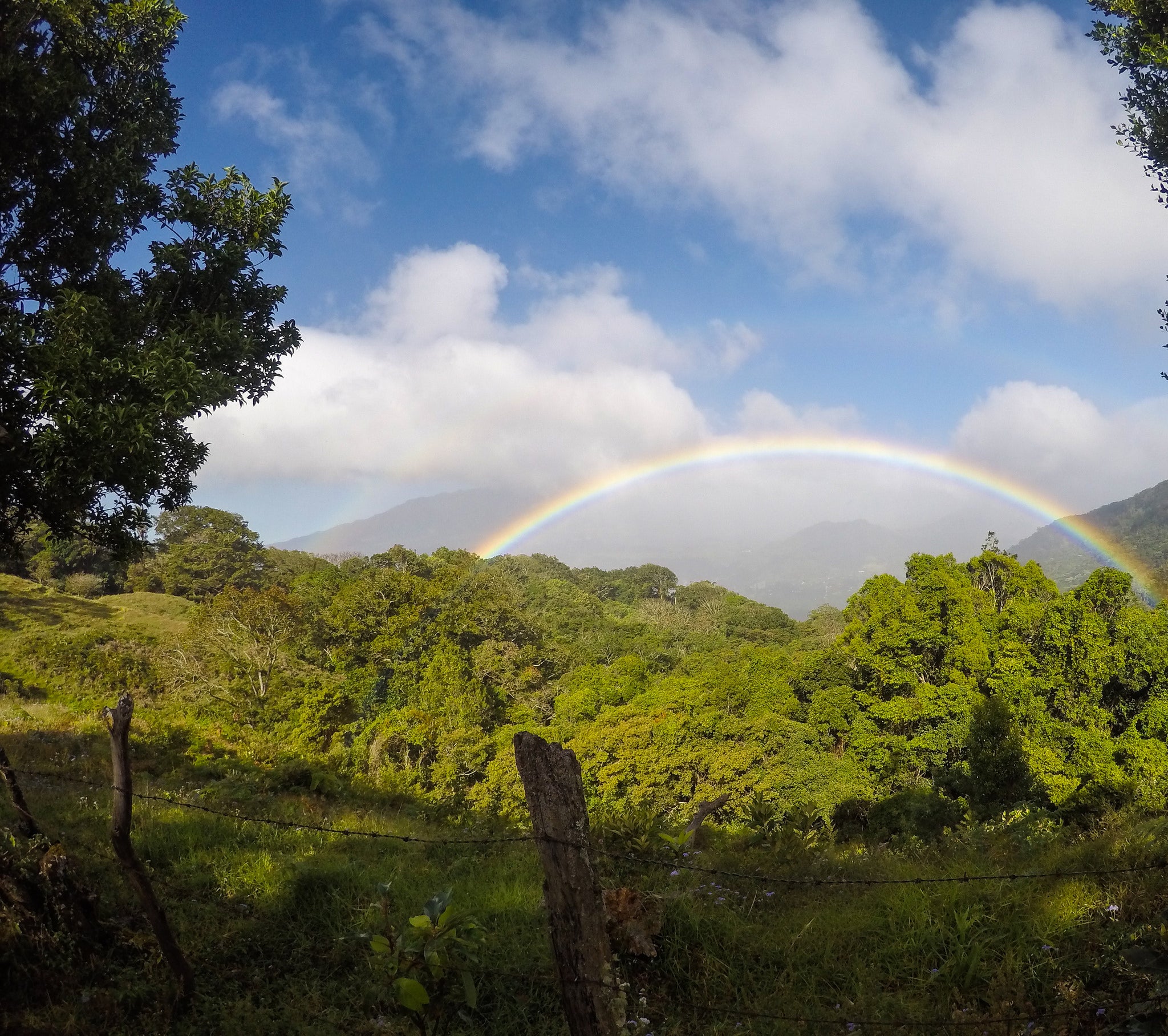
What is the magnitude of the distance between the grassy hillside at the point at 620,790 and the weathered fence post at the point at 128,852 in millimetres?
241

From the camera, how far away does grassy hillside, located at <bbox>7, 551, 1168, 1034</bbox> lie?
14.7 ft

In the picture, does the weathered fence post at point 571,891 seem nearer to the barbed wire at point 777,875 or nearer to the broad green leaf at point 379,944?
the barbed wire at point 777,875

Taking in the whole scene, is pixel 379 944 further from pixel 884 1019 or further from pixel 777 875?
pixel 777 875

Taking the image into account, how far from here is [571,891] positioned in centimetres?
352

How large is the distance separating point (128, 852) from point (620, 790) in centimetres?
1814

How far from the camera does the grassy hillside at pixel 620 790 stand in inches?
176

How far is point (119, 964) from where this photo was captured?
15.2ft

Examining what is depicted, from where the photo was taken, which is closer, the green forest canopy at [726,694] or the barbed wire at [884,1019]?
the barbed wire at [884,1019]

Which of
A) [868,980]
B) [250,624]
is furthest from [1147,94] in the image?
[250,624]

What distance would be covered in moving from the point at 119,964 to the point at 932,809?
1702cm

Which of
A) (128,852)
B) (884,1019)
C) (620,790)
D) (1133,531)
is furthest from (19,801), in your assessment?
(1133,531)

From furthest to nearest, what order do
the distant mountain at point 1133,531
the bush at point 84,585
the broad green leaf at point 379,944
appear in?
the distant mountain at point 1133,531 < the bush at point 84,585 < the broad green leaf at point 379,944

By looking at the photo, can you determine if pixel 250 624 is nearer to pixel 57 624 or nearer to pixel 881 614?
pixel 57 624

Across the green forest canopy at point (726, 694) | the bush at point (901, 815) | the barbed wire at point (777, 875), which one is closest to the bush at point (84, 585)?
the green forest canopy at point (726, 694)
